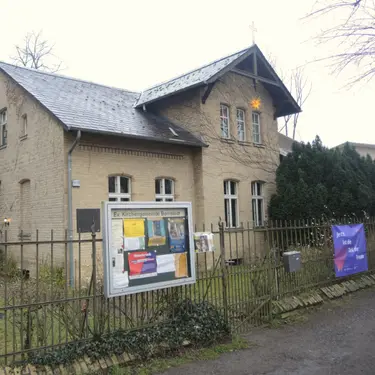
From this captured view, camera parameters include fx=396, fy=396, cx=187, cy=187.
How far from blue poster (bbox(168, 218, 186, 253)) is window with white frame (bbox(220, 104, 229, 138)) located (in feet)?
31.3

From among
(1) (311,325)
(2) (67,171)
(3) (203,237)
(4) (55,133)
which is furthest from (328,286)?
(4) (55,133)

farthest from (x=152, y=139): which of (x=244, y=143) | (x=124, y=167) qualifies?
(x=244, y=143)

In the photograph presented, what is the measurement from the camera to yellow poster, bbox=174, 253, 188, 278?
577 centimetres

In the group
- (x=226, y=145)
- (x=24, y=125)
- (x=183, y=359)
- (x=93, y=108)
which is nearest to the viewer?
(x=183, y=359)

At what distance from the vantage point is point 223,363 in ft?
17.3

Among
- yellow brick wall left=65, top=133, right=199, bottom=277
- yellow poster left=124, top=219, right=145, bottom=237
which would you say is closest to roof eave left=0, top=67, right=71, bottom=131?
yellow brick wall left=65, top=133, right=199, bottom=277

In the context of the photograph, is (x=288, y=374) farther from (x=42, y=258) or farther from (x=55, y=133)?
(x=55, y=133)

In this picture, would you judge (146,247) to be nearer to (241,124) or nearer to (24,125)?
(24,125)

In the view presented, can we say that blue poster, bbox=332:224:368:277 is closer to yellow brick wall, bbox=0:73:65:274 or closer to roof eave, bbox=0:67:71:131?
yellow brick wall, bbox=0:73:65:274

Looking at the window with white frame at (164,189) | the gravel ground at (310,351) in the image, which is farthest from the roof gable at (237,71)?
the gravel ground at (310,351)

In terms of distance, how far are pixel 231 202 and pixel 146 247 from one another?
997cm

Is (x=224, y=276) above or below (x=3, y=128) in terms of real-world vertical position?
below

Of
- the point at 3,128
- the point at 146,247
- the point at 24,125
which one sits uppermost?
the point at 3,128

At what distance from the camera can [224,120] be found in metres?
15.3
